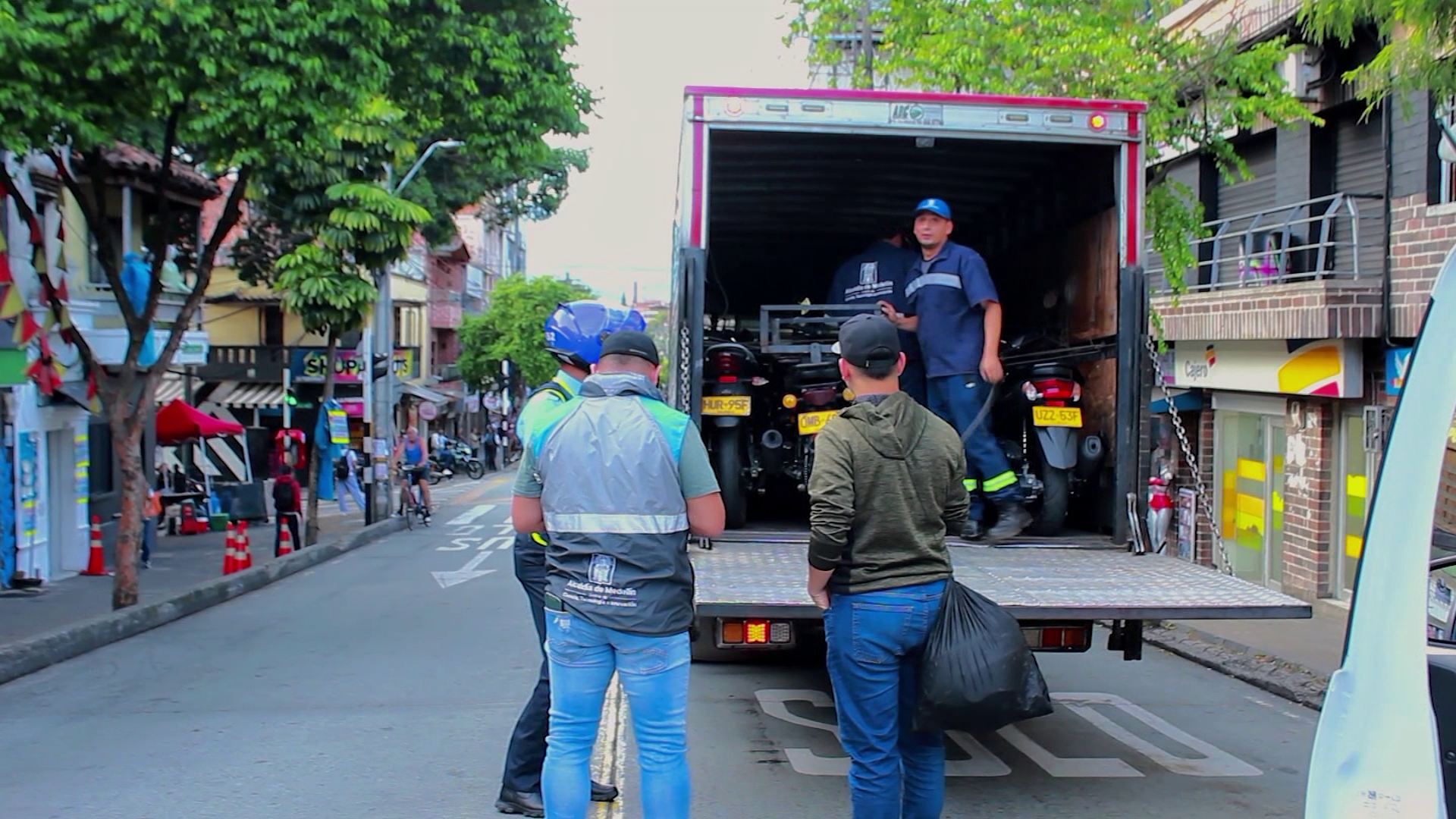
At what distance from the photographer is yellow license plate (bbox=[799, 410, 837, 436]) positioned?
24.3 ft

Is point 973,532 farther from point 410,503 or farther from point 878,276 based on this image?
point 410,503

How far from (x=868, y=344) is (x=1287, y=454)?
1058 cm

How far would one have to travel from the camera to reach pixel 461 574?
54.3 ft

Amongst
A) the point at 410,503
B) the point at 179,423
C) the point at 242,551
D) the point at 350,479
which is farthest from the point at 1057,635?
the point at 350,479

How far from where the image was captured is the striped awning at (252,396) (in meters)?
33.1

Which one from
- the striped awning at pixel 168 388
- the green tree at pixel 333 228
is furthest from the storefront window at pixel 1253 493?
the striped awning at pixel 168 388

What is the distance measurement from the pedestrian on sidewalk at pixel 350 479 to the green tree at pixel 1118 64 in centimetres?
1745

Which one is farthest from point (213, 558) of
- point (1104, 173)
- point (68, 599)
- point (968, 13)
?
point (1104, 173)

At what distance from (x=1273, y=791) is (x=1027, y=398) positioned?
95.3 inches

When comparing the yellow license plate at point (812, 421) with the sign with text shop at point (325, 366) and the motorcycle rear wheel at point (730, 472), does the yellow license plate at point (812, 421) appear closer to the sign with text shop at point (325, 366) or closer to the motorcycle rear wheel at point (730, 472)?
the motorcycle rear wheel at point (730, 472)

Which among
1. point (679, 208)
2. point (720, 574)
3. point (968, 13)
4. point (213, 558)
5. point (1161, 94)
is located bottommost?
point (213, 558)

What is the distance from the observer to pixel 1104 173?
750 centimetres

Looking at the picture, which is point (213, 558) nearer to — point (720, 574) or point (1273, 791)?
point (720, 574)

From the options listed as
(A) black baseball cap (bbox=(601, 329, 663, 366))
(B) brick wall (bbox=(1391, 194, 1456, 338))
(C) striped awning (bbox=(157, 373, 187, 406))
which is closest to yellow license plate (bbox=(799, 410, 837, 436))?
(A) black baseball cap (bbox=(601, 329, 663, 366))
